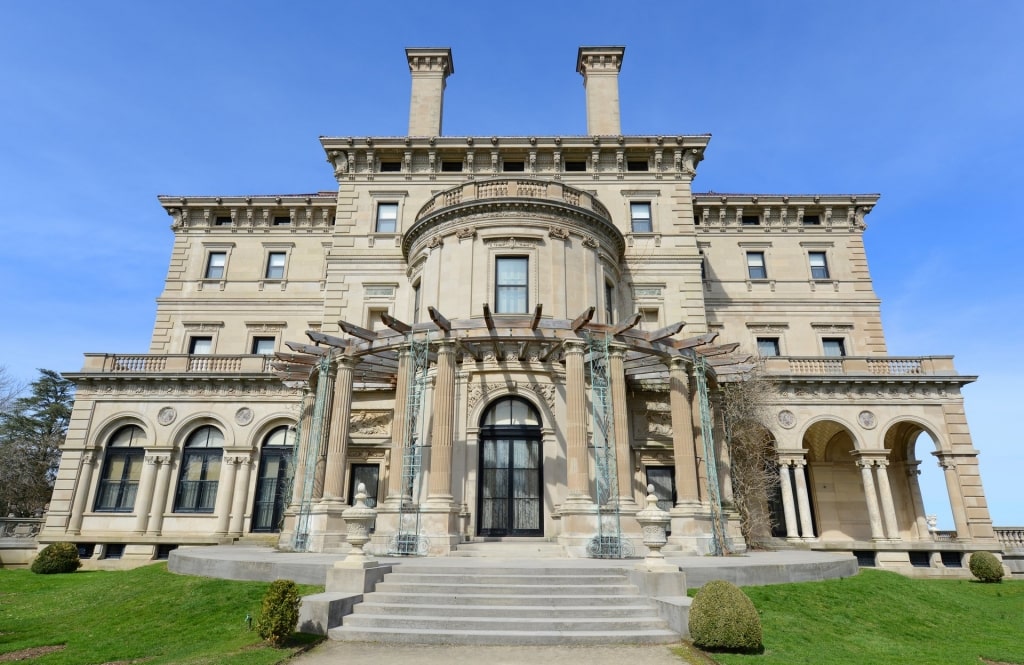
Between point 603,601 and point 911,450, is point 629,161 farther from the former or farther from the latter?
point 603,601

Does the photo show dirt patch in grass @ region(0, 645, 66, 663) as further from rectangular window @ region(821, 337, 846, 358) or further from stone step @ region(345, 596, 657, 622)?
rectangular window @ region(821, 337, 846, 358)

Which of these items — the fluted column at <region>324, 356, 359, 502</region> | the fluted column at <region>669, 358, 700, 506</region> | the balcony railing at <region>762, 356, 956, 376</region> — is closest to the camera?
the fluted column at <region>324, 356, 359, 502</region>

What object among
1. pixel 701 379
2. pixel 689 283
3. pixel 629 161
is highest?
pixel 629 161

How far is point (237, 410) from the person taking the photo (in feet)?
93.2

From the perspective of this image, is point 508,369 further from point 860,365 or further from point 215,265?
point 215,265

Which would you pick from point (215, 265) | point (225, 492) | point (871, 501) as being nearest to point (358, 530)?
point (225, 492)

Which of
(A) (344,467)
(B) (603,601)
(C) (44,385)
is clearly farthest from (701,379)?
(C) (44,385)

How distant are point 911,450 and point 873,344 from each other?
220 inches

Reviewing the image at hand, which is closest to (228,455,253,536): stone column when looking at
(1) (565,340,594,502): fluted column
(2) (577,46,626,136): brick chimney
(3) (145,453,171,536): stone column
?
(3) (145,453,171,536): stone column

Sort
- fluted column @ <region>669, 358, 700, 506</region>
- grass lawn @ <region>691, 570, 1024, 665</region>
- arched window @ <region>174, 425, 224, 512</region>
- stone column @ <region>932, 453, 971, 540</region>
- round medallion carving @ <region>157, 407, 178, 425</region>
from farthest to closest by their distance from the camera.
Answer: round medallion carving @ <region>157, 407, 178, 425</region> → arched window @ <region>174, 425, 224, 512</region> → stone column @ <region>932, 453, 971, 540</region> → fluted column @ <region>669, 358, 700, 506</region> → grass lawn @ <region>691, 570, 1024, 665</region>

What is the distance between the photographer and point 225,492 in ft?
89.7

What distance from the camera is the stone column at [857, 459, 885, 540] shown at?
25281mm

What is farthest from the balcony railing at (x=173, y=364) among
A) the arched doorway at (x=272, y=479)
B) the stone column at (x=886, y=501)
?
the stone column at (x=886, y=501)

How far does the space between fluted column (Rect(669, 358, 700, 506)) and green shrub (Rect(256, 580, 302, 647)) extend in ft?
40.4
